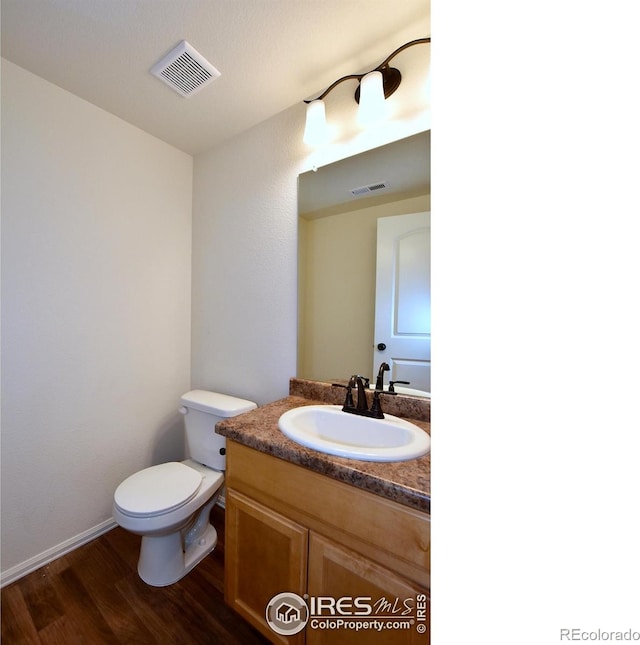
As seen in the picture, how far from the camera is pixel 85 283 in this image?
1485 mm

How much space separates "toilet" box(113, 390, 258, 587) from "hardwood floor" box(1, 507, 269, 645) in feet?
0.24

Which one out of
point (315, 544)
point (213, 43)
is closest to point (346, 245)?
point (213, 43)

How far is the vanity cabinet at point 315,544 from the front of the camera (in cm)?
70

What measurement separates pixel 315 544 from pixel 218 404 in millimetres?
907

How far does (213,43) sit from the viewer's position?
1169 mm

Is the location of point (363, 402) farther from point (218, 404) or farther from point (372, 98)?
point (372, 98)

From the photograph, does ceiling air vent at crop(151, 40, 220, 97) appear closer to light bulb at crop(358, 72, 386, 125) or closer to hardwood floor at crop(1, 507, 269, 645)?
light bulb at crop(358, 72, 386, 125)

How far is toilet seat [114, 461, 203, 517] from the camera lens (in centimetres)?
118

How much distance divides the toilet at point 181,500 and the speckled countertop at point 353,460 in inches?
17.3

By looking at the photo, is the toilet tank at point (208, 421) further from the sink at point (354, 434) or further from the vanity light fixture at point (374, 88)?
the vanity light fixture at point (374, 88)
